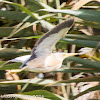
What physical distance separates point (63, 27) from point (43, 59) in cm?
10

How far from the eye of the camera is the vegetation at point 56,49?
0.94 metres

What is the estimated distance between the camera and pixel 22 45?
1144 millimetres

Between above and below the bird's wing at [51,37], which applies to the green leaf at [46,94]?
below

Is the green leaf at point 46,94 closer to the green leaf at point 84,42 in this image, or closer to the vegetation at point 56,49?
the vegetation at point 56,49

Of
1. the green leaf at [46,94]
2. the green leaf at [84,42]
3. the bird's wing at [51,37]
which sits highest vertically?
the bird's wing at [51,37]

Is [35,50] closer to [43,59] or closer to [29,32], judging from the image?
[43,59]

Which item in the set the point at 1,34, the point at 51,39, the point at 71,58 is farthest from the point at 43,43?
the point at 1,34

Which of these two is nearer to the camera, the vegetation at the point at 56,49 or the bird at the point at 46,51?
the bird at the point at 46,51

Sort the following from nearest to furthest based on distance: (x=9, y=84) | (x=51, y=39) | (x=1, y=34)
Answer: (x=51, y=39), (x=9, y=84), (x=1, y=34)

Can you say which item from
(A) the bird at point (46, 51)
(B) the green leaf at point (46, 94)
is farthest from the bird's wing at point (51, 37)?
(B) the green leaf at point (46, 94)

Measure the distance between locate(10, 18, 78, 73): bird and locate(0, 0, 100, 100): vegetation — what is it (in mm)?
94

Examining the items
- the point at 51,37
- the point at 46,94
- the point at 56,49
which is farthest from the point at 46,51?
the point at 56,49

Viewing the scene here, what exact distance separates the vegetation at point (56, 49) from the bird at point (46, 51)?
0.09 metres

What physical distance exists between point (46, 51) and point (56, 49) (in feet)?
1.00
